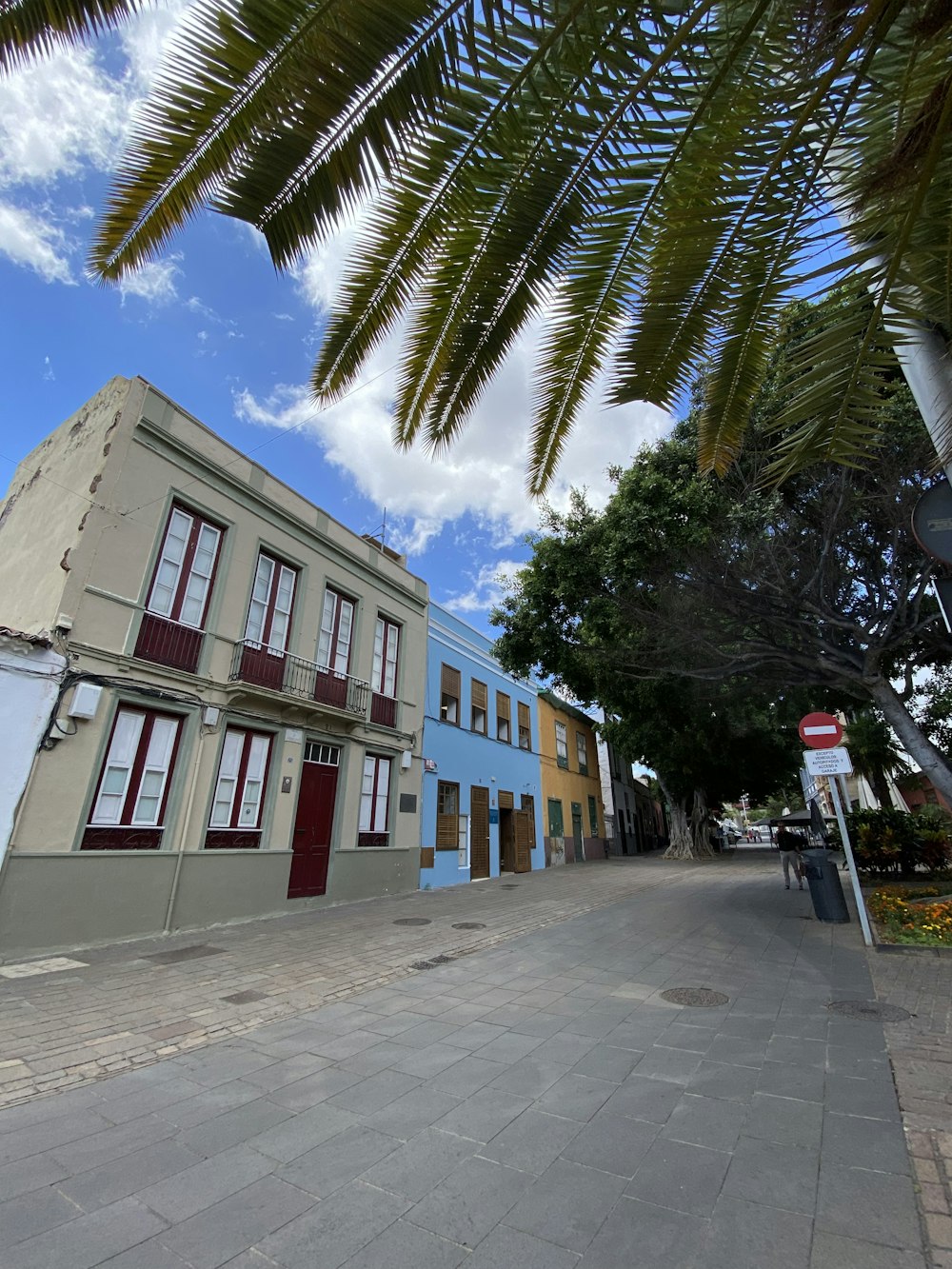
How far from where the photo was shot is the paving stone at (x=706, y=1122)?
9.43 feet

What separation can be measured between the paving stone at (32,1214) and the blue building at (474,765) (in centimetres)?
1252

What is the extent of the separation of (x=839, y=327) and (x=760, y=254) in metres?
0.76

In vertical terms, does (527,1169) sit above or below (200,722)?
below

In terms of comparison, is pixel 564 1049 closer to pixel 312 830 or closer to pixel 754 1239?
pixel 754 1239

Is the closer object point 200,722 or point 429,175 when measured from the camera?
point 429,175

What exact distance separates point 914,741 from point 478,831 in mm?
12407

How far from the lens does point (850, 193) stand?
2.62m

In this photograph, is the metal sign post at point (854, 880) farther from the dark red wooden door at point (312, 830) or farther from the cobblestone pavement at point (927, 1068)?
the dark red wooden door at point (312, 830)

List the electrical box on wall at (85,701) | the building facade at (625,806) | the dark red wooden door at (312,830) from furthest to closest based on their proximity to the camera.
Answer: the building facade at (625,806) → the dark red wooden door at (312,830) → the electrical box on wall at (85,701)

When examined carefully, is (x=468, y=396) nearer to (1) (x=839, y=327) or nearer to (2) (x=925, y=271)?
(1) (x=839, y=327)

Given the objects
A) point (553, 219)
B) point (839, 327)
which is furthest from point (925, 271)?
point (553, 219)

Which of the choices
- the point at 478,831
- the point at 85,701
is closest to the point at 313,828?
the point at 85,701

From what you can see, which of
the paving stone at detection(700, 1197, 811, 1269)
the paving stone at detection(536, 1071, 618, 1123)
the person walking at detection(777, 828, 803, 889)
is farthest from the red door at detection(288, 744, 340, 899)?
the person walking at detection(777, 828, 803, 889)

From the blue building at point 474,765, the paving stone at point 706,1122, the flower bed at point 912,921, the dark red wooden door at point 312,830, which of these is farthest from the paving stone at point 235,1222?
the blue building at point 474,765
